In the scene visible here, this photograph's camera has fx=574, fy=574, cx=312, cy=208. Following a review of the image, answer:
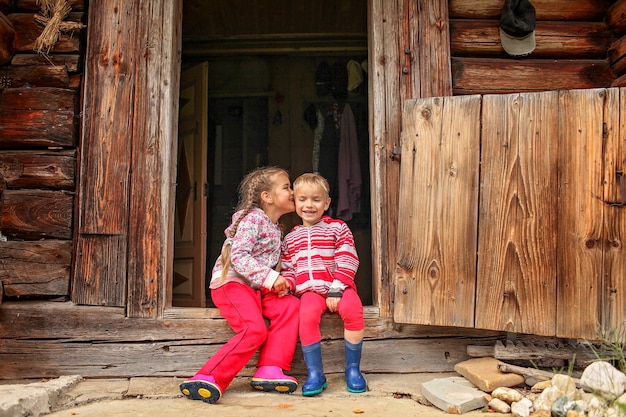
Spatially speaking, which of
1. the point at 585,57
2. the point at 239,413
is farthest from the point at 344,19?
A: the point at 239,413

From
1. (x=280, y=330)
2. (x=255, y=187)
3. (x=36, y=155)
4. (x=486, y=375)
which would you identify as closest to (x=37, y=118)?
(x=36, y=155)

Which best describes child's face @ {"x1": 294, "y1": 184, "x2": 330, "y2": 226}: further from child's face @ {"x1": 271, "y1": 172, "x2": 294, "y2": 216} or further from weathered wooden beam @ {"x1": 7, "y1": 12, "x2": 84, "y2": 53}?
weathered wooden beam @ {"x1": 7, "y1": 12, "x2": 84, "y2": 53}

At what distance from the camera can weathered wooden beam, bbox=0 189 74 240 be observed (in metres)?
3.58

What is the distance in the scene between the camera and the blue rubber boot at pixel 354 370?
3.19 meters

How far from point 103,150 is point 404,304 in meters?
2.09

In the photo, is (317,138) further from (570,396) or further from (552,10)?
(570,396)

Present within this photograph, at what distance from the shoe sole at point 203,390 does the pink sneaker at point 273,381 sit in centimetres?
25

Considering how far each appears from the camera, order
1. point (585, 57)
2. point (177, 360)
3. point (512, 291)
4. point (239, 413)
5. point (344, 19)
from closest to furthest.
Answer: point (239, 413) → point (512, 291) → point (177, 360) → point (585, 57) → point (344, 19)

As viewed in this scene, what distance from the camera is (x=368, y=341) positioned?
3.50 m

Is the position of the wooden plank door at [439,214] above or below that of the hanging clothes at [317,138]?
below

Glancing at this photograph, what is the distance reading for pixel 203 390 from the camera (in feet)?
9.78

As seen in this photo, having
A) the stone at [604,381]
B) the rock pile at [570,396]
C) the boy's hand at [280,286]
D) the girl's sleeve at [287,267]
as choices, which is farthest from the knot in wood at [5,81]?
the stone at [604,381]

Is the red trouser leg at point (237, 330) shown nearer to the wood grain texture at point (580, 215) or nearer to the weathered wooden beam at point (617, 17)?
the wood grain texture at point (580, 215)

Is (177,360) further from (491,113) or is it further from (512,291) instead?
(491,113)
